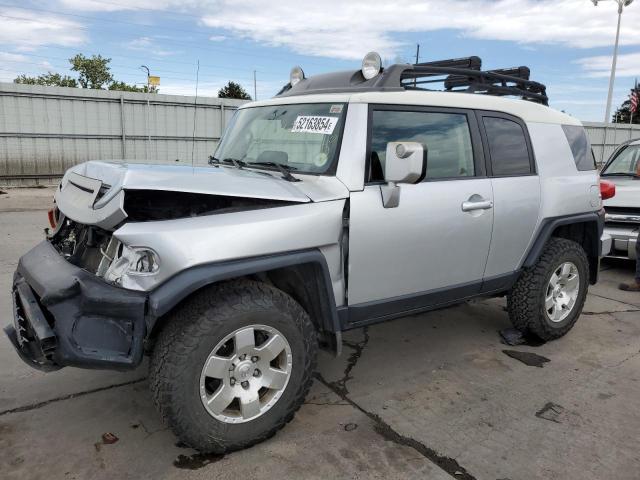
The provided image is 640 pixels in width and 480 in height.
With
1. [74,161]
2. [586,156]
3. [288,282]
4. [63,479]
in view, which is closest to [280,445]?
[288,282]

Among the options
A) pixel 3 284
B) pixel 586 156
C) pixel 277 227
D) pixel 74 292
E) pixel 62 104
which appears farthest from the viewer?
pixel 62 104

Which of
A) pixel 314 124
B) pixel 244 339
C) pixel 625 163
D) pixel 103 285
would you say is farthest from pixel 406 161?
pixel 625 163

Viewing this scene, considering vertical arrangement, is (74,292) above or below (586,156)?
below

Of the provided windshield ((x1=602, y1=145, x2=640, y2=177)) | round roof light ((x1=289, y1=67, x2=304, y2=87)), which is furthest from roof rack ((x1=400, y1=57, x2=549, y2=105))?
windshield ((x1=602, y1=145, x2=640, y2=177))

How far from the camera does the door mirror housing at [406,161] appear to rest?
2.74 meters

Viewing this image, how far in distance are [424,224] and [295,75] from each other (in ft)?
5.80

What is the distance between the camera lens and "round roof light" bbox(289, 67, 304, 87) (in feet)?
13.5

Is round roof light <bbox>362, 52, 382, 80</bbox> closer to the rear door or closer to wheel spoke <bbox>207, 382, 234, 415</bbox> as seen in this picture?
the rear door

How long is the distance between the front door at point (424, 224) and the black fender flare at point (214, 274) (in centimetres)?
28

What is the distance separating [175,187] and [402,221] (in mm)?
1354

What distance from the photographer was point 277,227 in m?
2.63

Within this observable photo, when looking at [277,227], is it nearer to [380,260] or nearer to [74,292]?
[380,260]

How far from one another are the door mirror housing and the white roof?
1.58 ft

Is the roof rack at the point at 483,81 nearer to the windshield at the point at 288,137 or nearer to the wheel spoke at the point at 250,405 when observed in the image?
the windshield at the point at 288,137
